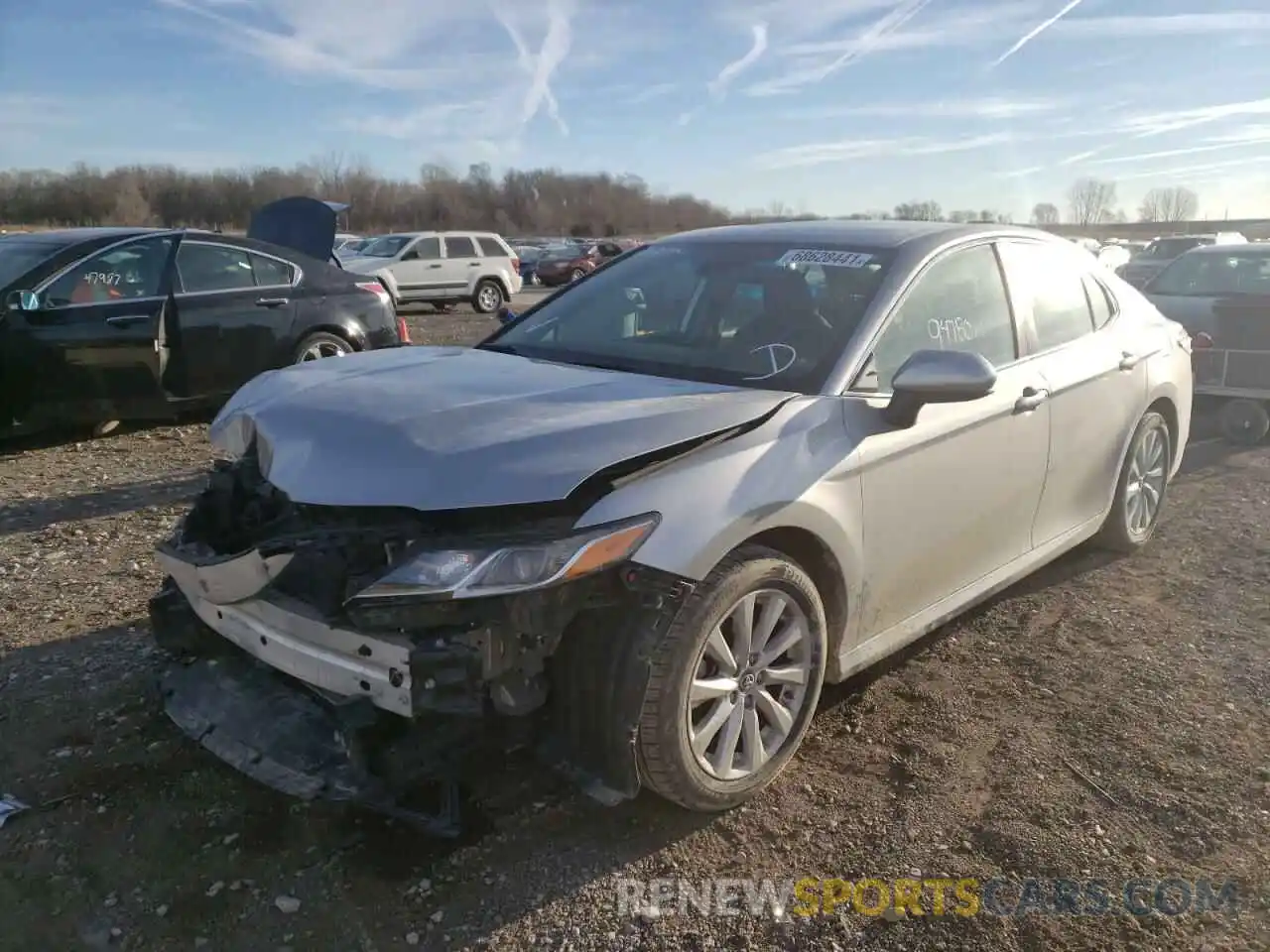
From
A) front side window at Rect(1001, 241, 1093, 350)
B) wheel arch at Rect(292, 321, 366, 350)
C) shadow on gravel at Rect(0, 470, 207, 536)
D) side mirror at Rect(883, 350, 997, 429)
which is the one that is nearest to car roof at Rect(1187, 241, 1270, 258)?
front side window at Rect(1001, 241, 1093, 350)

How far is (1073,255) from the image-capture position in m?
4.78

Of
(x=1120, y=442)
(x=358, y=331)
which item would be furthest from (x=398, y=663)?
(x=358, y=331)

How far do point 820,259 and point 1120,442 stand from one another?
76.3 inches

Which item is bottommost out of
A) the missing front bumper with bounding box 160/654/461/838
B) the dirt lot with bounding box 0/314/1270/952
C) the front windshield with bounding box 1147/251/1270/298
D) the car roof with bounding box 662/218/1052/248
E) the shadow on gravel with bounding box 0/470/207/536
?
the dirt lot with bounding box 0/314/1270/952

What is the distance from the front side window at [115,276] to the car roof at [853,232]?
4.62m

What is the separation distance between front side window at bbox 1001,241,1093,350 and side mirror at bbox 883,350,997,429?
1.20 m

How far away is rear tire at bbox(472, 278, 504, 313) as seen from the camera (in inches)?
918

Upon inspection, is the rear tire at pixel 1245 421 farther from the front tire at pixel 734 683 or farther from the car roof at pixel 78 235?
the car roof at pixel 78 235

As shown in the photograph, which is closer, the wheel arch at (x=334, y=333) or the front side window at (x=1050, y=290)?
the front side window at (x=1050, y=290)

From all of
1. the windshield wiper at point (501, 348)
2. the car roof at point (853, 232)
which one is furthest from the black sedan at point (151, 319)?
the car roof at point (853, 232)

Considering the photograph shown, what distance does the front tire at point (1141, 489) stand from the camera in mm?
4965

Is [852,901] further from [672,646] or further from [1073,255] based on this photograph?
[1073,255]

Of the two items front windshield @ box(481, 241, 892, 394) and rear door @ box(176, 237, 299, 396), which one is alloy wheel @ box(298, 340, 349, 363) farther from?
front windshield @ box(481, 241, 892, 394)

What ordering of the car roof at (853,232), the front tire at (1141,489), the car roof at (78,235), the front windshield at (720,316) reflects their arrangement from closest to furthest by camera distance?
the front windshield at (720,316), the car roof at (853,232), the front tire at (1141,489), the car roof at (78,235)
